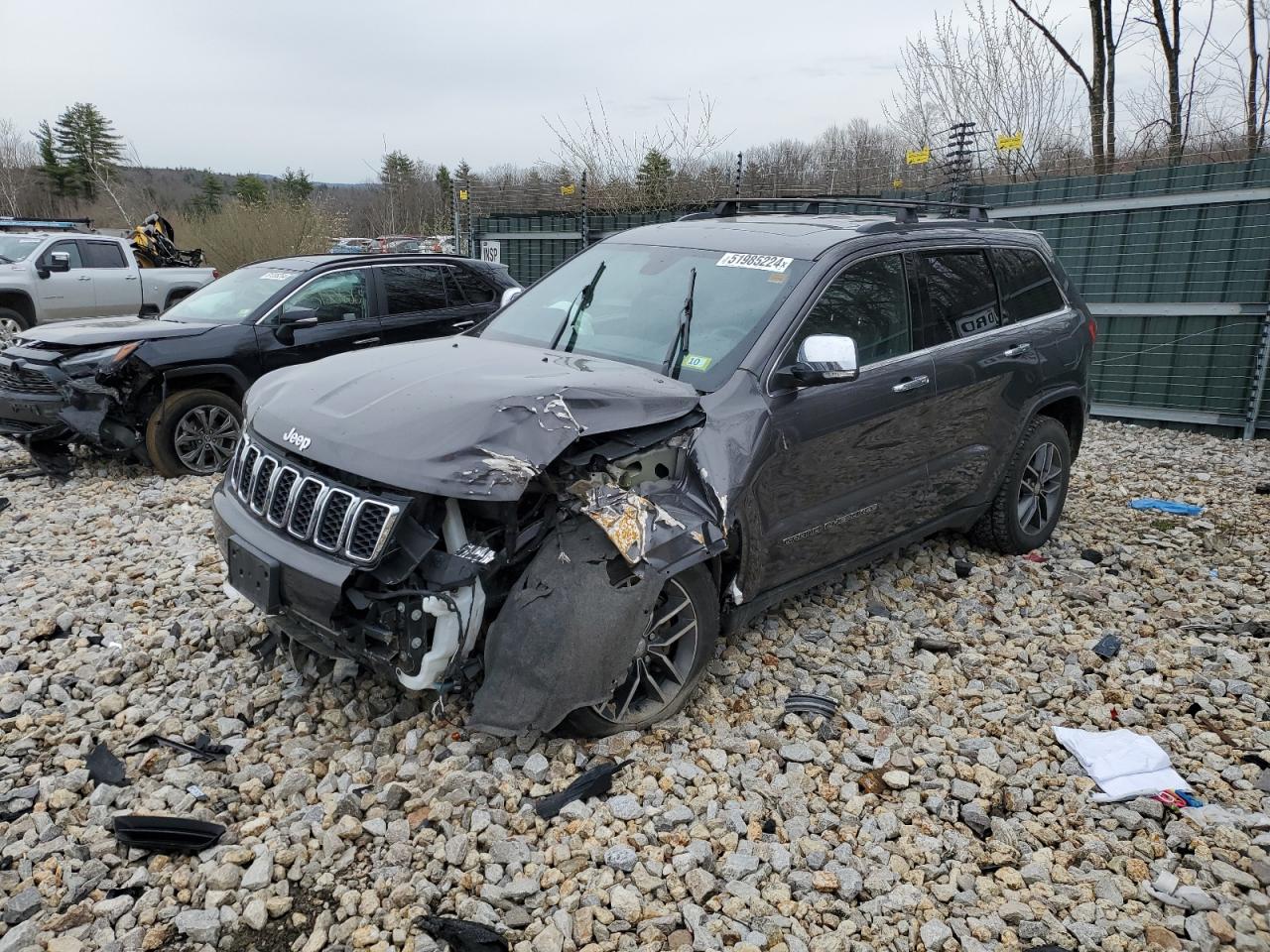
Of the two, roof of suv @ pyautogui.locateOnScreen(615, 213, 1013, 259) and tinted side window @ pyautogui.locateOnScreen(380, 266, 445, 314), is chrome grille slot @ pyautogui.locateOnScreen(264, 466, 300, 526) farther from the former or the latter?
tinted side window @ pyautogui.locateOnScreen(380, 266, 445, 314)

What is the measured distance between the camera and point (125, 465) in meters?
7.15

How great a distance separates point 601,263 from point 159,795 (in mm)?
3053

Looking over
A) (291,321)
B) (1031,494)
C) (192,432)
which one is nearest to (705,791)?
(1031,494)

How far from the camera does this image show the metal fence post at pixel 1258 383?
28.1ft

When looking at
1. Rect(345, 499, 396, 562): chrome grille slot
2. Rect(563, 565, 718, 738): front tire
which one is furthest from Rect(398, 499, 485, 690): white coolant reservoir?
Rect(563, 565, 718, 738): front tire

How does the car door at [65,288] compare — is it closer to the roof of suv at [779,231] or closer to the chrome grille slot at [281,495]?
the roof of suv at [779,231]

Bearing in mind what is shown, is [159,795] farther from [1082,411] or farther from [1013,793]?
[1082,411]

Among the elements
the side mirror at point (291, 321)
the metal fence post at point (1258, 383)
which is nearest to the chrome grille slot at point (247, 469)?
the side mirror at point (291, 321)

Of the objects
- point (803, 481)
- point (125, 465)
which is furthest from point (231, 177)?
point (803, 481)

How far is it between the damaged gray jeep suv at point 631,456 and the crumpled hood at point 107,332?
11.6 feet

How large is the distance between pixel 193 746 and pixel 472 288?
19.2 ft

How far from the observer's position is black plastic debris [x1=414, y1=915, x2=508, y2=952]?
2.47 metres

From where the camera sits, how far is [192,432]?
6.84 m

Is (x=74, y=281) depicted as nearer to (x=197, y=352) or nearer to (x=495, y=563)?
(x=197, y=352)
